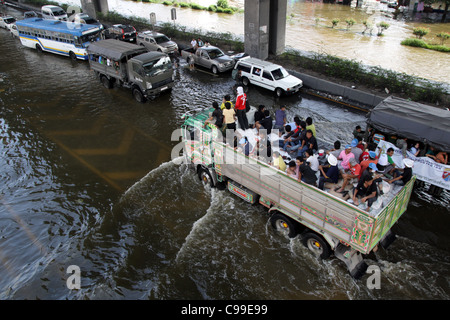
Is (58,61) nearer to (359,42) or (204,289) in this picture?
(204,289)

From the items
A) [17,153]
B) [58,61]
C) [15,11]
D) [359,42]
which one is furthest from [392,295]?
[15,11]

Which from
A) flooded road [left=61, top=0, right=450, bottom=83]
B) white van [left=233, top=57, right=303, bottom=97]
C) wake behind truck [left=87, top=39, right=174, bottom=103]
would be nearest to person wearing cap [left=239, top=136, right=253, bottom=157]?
white van [left=233, top=57, right=303, bottom=97]

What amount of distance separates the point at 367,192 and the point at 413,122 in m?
4.05

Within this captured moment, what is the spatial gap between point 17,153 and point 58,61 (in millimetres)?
13209

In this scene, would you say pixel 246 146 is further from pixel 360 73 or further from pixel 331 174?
pixel 360 73

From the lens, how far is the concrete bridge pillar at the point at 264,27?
2087 cm

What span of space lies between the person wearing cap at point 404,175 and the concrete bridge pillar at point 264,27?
15.5 meters

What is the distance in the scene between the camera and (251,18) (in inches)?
833

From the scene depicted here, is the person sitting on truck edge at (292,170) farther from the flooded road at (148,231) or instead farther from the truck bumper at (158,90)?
the truck bumper at (158,90)

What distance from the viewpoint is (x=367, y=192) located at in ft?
25.7

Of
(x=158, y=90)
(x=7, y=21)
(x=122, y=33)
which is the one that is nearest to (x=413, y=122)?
(x=158, y=90)

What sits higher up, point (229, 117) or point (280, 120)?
point (229, 117)

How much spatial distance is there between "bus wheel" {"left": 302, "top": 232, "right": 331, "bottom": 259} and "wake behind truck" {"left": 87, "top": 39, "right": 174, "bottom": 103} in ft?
39.0
